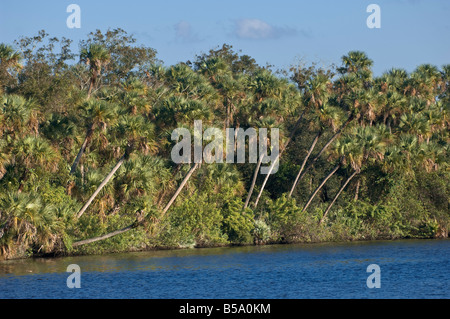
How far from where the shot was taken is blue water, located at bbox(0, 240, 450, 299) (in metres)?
28.9

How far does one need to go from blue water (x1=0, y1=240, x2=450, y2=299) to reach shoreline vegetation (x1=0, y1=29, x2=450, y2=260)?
2.35 metres

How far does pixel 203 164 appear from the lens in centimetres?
4603

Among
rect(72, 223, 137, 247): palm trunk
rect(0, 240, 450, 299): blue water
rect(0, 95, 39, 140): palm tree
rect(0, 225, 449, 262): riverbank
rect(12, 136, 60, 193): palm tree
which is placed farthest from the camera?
rect(72, 223, 137, 247): palm trunk

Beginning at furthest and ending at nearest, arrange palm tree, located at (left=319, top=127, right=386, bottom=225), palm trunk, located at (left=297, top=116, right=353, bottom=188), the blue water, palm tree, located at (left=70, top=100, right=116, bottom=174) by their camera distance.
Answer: palm trunk, located at (left=297, top=116, right=353, bottom=188) < palm tree, located at (left=319, top=127, right=386, bottom=225) < palm tree, located at (left=70, top=100, right=116, bottom=174) < the blue water

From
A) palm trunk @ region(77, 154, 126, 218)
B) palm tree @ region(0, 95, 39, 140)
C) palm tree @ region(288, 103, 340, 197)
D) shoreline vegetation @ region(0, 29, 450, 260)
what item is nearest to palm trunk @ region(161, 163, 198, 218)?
shoreline vegetation @ region(0, 29, 450, 260)

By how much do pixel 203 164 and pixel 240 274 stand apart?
13.4 m

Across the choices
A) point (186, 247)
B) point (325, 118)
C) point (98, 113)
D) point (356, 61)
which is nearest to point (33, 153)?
point (98, 113)

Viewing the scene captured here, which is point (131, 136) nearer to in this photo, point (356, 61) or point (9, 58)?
point (9, 58)

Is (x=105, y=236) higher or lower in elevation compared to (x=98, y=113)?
lower

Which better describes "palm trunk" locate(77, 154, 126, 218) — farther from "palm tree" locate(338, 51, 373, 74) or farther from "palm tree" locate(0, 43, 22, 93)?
"palm tree" locate(338, 51, 373, 74)

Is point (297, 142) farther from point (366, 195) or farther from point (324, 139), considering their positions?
point (366, 195)

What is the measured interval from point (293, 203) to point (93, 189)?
15.2 metres

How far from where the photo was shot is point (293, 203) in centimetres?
4928
